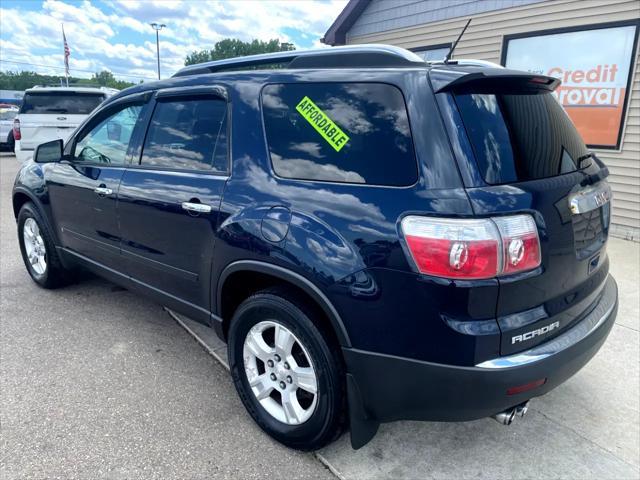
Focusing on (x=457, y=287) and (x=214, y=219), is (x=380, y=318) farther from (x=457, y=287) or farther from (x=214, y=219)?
(x=214, y=219)

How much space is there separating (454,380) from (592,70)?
6.77 m

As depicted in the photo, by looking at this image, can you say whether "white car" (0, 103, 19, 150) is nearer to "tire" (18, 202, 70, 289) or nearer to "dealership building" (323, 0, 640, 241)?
"tire" (18, 202, 70, 289)

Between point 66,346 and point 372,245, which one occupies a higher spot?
point 372,245

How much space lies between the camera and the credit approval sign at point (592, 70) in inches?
259

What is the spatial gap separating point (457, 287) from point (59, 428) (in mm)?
2208

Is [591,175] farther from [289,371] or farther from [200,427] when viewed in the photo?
[200,427]

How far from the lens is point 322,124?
222 cm

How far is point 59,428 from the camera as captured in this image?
2561 millimetres

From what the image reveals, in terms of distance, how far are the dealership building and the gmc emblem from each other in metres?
5.71

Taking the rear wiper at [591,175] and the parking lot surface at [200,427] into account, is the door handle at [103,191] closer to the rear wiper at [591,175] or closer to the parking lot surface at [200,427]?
the parking lot surface at [200,427]

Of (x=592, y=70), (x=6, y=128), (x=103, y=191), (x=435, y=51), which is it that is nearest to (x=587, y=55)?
(x=592, y=70)

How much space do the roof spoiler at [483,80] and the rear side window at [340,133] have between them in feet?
0.57

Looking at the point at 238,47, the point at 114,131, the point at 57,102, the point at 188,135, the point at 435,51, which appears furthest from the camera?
the point at 238,47

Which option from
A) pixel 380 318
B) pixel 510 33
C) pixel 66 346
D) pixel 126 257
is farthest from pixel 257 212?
pixel 510 33
